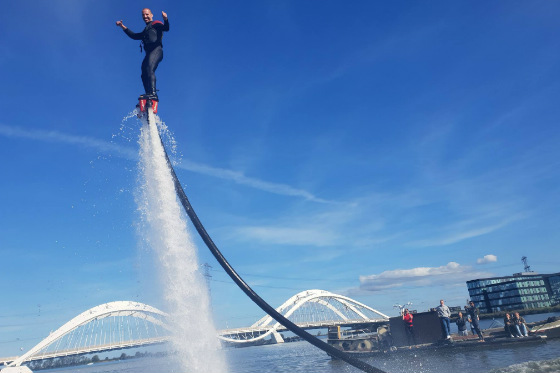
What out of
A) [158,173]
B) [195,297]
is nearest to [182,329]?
[195,297]

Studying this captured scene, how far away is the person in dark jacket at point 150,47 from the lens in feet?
31.0

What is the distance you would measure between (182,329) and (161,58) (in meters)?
6.75

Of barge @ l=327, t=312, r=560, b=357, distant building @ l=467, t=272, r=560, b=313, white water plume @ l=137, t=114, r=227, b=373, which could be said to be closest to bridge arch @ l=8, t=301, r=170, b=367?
barge @ l=327, t=312, r=560, b=357

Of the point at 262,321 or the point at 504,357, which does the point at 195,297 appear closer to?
the point at 504,357

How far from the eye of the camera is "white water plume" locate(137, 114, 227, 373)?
9172 millimetres

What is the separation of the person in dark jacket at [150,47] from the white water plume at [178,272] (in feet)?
2.62

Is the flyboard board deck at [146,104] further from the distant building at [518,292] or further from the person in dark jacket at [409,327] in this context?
the distant building at [518,292]

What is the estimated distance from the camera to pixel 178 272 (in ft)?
31.7

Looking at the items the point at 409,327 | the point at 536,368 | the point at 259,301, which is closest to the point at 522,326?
the point at 409,327

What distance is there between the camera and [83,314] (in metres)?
102

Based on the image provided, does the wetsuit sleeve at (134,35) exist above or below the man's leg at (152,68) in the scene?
above

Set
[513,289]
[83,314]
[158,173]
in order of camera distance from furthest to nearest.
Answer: [513,289] → [83,314] → [158,173]

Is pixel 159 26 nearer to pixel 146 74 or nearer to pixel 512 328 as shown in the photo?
pixel 146 74

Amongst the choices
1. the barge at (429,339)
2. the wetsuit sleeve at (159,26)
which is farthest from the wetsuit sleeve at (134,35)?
the barge at (429,339)
